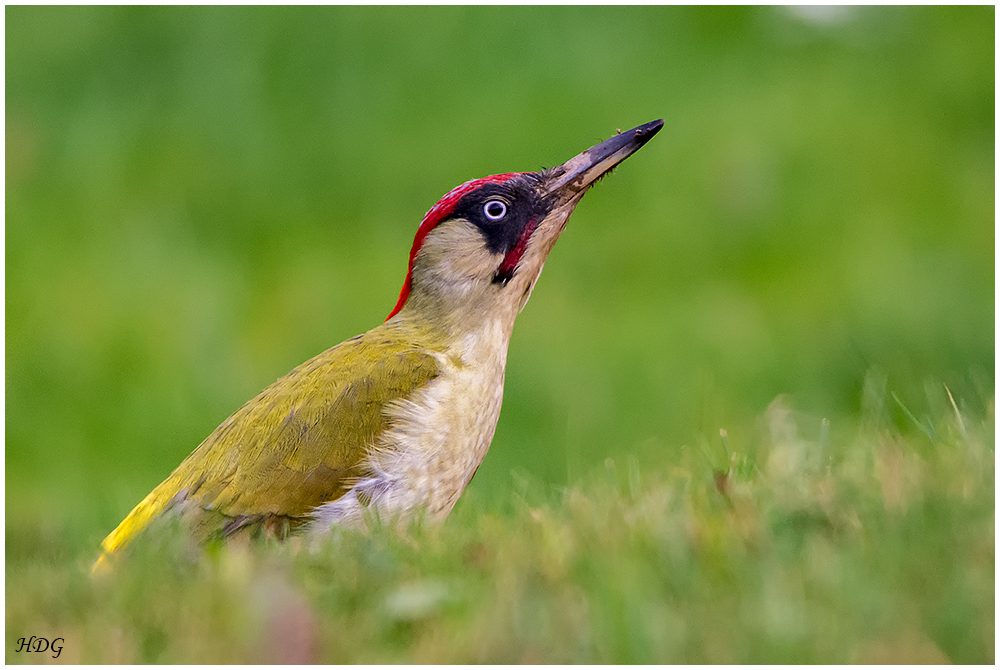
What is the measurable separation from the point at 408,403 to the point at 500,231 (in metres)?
0.66

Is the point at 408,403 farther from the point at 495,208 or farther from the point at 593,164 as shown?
the point at 593,164

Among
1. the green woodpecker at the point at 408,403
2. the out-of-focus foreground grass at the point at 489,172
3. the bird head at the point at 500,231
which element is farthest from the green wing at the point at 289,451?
the out-of-focus foreground grass at the point at 489,172

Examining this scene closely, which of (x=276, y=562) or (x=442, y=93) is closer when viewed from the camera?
(x=276, y=562)

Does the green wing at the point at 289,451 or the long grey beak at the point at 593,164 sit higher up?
the long grey beak at the point at 593,164

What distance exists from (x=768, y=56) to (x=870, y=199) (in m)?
1.52

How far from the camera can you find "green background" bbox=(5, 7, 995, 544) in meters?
7.30

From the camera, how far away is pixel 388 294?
7992 millimetres

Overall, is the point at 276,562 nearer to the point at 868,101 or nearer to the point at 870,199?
the point at 870,199

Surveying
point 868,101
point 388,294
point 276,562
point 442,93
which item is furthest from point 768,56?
point 276,562

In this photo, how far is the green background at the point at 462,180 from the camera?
7.30m

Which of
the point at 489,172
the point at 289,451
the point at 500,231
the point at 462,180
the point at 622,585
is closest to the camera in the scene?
the point at 622,585

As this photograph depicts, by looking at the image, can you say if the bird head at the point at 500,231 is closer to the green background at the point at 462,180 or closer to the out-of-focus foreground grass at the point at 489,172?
the out-of-focus foreground grass at the point at 489,172

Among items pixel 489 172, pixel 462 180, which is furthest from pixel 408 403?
pixel 462 180

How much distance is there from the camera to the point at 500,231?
366 centimetres
